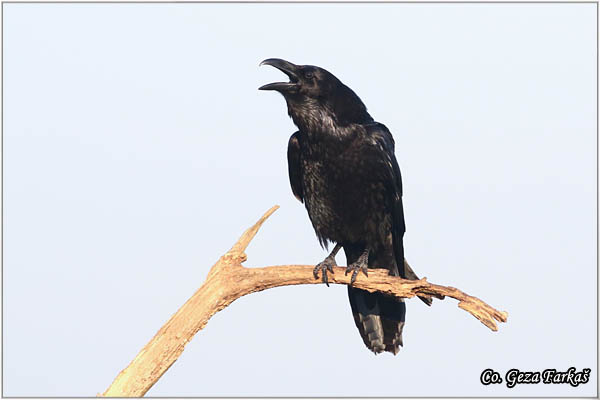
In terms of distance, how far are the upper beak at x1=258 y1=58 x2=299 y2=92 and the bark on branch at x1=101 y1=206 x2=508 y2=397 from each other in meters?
1.32

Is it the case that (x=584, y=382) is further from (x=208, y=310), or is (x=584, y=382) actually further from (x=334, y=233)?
(x=208, y=310)

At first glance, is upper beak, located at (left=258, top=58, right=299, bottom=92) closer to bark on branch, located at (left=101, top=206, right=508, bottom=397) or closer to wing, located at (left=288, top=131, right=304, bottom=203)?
wing, located at (left=288, top=131, right=304, bottom=203)

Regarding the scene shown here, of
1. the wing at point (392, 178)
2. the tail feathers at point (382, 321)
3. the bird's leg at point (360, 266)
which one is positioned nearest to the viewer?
the bird's leg at point (360, 266)

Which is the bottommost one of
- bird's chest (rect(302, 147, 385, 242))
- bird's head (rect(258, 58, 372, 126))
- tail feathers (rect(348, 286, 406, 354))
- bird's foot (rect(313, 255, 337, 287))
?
tail feathers (rect(348, 286, 406, 354))

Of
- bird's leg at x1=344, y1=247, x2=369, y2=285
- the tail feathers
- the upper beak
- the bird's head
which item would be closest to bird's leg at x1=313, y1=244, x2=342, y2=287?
bird's leg at x1=344, y1=247, x2=369, y2=285

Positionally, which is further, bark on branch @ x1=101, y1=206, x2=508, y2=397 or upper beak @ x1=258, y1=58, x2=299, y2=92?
upper beak @ x1=258, y1=58, x2=299, y2=92

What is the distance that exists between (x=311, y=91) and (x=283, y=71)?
1.20 feet

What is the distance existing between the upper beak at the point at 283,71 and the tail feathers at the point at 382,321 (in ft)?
8.25

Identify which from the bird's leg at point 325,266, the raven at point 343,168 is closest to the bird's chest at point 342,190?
the raven at point 343,168

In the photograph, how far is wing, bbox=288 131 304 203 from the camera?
8.60 metres

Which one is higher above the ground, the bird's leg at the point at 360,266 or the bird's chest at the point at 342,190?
the bird's chest at the point at 342,190

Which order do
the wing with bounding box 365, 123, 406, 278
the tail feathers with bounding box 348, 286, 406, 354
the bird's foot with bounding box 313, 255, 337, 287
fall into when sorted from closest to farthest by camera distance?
the bird's foot with bounding box 313, 255, 337, 287
the wing with bounding box 365, 123, 406, 278
the tail feathers with bounding box 348, 286, 406, 354

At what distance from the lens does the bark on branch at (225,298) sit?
691 centimetres

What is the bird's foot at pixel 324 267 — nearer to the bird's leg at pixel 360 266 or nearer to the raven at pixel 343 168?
the raven at pixel 343 168
